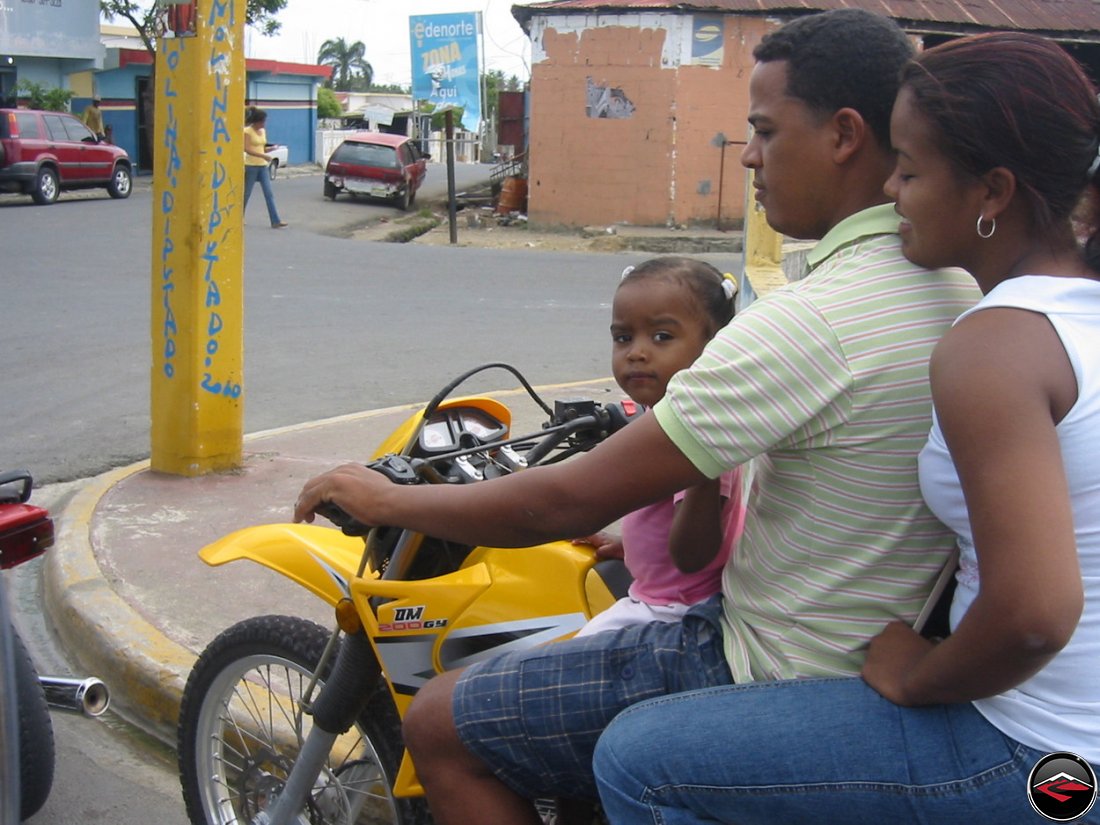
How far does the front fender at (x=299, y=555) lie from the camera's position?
247 cm

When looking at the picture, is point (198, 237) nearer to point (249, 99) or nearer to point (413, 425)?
point (413, 425)

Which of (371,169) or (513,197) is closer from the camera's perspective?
(513,197)

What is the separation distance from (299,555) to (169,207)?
3.67 metres

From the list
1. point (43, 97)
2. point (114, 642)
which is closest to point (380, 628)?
point (114, 642)

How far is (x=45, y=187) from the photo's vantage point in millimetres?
22062

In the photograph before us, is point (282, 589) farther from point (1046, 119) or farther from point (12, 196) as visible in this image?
point (12, 196)

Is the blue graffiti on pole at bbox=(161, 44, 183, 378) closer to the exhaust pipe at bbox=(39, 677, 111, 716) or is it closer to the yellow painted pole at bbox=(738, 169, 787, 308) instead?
the exhaust pipe at bbox=(39, 677, 111, 716)

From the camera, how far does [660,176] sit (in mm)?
20422

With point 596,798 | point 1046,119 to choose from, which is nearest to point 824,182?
point 1046,119

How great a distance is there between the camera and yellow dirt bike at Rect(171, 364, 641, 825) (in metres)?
Answer: 2.24

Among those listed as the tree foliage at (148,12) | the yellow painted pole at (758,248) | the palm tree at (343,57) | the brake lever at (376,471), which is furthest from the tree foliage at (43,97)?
the palm tree at (343,57)

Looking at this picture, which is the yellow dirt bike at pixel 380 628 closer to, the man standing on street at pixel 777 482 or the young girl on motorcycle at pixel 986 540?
the man standing on street at pixel 777 482

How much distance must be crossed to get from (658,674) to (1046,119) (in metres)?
0.99

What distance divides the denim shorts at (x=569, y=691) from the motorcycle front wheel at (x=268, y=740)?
546 millimetres
